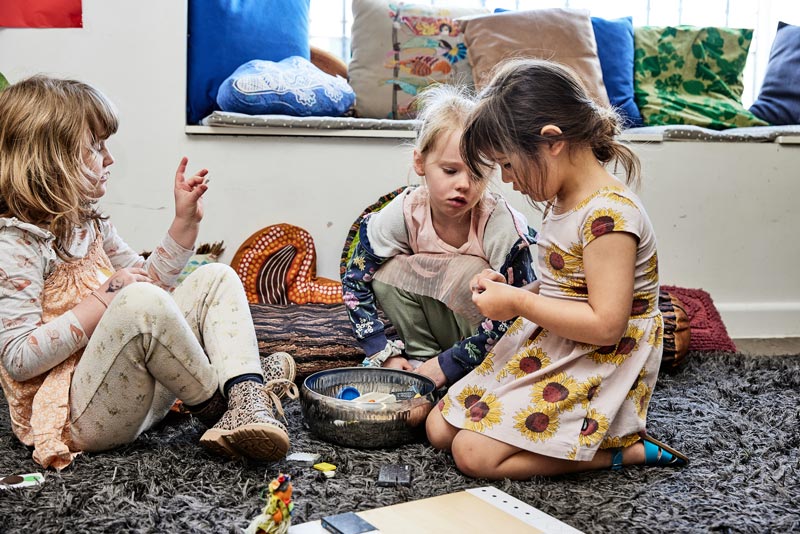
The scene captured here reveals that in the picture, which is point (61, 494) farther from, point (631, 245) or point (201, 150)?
point (201, 150)

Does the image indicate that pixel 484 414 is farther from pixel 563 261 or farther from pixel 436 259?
pixel 436 259

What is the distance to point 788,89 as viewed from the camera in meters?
2.62

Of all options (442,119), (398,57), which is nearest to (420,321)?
(442,119)

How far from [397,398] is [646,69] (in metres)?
1.73

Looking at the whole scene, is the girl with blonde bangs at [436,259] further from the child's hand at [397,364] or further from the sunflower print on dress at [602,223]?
the sunflower print on dress at [602,223]

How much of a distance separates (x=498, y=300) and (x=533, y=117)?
0.90 feet

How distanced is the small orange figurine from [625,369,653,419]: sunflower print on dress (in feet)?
1.79

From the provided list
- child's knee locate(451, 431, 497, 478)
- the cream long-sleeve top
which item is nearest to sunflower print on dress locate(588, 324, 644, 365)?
child's knee locate(451, 431, 497, 478)

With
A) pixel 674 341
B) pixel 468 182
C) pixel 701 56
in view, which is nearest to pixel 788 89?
pixel 701 56

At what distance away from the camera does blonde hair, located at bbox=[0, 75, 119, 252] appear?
1.16 metres

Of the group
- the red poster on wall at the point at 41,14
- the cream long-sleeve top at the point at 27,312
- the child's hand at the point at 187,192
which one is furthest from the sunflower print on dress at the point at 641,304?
the red poster on wall at the point at 41,14

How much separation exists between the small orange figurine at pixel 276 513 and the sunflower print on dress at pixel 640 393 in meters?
0.55

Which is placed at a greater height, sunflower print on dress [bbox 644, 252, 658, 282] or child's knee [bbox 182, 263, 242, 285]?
sunflower print on dress [bbox 644, 252, 658, 282]

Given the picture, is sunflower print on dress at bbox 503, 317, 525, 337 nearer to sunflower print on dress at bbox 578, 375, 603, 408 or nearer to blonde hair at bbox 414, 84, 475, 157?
sunflower print on dress at bbox 578, 375, 603, 408
